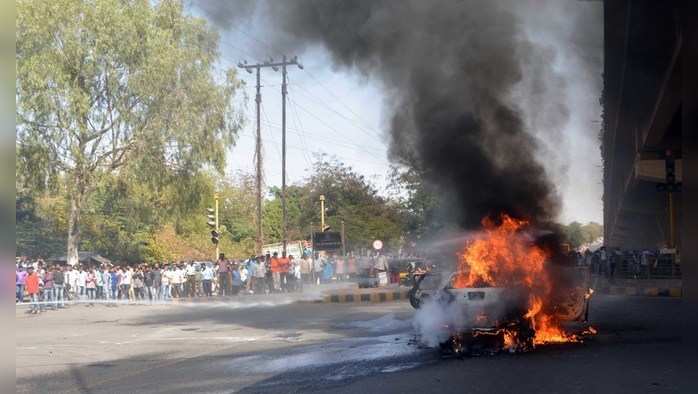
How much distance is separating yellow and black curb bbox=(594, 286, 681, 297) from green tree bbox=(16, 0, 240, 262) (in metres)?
17.3

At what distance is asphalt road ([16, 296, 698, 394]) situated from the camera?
9.10m

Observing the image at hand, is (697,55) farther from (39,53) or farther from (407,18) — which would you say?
(39,53)

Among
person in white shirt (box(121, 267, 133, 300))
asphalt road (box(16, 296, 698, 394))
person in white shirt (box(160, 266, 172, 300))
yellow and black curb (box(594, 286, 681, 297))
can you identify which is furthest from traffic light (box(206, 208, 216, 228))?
yellow and black curb (box(594, 286, 681, 297))

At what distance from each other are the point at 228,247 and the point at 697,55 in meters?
44.7

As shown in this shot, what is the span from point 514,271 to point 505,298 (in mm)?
903

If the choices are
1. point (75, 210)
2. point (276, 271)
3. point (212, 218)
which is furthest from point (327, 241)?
point (75, 210)

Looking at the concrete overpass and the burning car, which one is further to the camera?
the concrete overpass

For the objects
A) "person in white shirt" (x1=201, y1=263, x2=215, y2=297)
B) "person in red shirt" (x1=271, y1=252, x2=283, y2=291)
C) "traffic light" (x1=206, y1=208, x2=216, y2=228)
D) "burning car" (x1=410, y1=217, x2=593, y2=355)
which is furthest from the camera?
"person in red shirt" (x1=271, y1=252, x2=283, y2=291)

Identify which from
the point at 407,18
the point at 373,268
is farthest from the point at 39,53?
the point at 407,18

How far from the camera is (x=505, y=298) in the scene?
11555 mm

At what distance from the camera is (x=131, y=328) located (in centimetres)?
1808

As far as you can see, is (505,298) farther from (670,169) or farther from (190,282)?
(190,282)

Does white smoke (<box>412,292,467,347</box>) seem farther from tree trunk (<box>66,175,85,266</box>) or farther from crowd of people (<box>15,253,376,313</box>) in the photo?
tree trunk (<box>66,175,85,266</box>)

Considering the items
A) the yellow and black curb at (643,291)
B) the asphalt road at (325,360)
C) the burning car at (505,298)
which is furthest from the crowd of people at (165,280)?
the burning car at (505,298)
